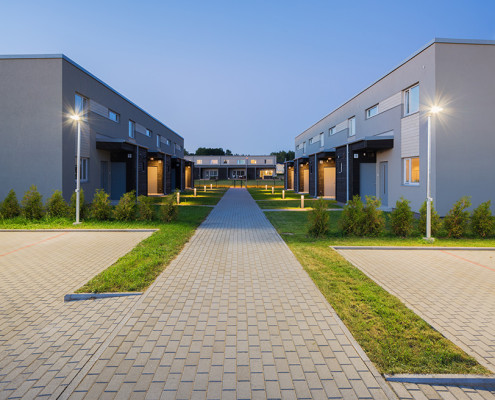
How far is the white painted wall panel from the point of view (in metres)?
16.7

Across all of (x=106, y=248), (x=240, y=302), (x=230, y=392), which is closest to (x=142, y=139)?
(x=106, y=248)

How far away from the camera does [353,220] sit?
11.1 meters

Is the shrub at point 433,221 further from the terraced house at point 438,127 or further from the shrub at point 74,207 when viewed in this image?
the shrub at point 74,207

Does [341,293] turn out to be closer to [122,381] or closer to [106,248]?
[122,381]

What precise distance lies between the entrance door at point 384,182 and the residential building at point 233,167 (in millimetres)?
59618

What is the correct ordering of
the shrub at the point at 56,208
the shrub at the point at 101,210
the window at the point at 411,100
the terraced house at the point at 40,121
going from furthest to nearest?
the window at the point at 411,100 < the terraced house at the point at 40,121 < the shrub at the point at 56,208 < the shrub at the point at 101,210

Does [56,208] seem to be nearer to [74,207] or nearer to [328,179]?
[74,207]

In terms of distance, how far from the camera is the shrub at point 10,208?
14062 millimetres

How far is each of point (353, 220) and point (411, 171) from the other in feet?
27.5

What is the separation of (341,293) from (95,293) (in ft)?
12.9

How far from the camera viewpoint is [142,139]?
31625 millimetres

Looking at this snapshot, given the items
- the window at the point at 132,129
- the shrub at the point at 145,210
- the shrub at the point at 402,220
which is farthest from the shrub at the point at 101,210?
the window at the point at 132,129

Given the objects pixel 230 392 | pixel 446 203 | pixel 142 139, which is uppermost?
pixel 142 139

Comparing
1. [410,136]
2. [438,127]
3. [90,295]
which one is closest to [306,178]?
[410,136]
